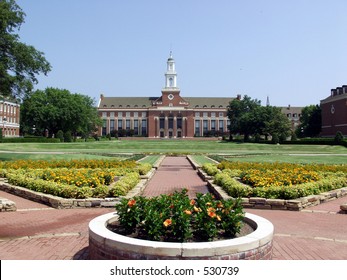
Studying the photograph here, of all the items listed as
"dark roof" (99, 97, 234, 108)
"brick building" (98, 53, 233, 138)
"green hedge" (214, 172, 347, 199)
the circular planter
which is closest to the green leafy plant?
the circular planter

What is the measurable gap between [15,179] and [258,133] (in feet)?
211

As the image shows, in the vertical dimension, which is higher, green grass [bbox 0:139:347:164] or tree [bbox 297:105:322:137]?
tree [bbox 297:105:322:137]

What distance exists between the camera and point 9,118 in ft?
263

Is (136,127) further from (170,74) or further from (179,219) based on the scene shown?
(179,219)

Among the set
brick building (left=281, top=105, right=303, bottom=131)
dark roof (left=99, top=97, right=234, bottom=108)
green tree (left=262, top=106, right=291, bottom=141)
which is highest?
dark roof (left=99, top=97, right=234, bottom=108)

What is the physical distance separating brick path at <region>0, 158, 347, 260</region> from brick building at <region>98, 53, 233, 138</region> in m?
99.8

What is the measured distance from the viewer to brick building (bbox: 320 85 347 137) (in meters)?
68.4

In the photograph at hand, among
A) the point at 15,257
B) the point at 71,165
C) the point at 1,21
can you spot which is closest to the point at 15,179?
the point at 71,165

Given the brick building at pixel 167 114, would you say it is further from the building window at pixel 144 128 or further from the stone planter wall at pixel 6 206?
the stone planter wall at pixel 6 206

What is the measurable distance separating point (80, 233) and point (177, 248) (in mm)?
3243

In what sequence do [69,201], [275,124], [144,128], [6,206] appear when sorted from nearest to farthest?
[6,206] < [69,201] < [275,124] < [144,128]

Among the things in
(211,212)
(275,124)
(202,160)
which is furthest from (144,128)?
(211,212)

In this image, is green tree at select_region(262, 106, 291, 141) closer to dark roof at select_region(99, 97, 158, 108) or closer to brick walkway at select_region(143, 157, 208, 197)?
dark roof at select_region(99, 97, 158, 108)

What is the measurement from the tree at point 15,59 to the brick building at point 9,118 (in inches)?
2271
